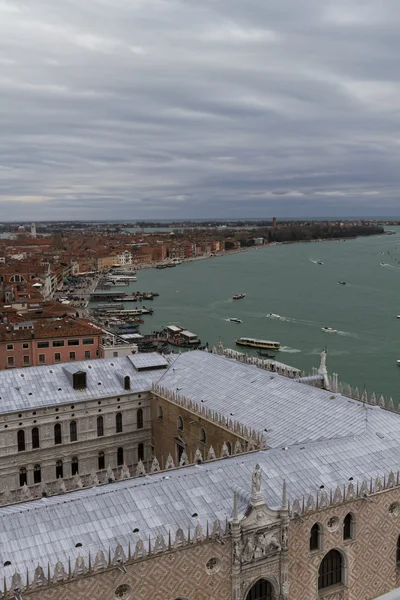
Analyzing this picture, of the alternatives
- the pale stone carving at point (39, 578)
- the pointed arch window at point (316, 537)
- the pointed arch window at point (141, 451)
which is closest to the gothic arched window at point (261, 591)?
the pointed arch window at point (316, 537)

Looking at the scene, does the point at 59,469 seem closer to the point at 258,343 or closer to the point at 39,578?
the point at 39,578

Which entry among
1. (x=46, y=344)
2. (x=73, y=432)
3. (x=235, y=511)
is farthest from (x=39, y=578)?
(x=46, y=344)

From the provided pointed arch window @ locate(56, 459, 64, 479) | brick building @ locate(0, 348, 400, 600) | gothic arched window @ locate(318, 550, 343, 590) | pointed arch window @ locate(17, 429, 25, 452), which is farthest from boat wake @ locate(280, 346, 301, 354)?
gothic arched window @ locate(318, 550, 343, 590)

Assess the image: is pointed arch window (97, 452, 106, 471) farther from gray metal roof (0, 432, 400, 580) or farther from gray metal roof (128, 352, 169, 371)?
gray metal roof (0, 432, 400, 580)

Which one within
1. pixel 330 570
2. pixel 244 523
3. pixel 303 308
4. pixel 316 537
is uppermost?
Answer: pixel 244 523

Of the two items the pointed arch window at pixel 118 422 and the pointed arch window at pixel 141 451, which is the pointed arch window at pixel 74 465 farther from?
the pointed arch window at pixel 141 451
